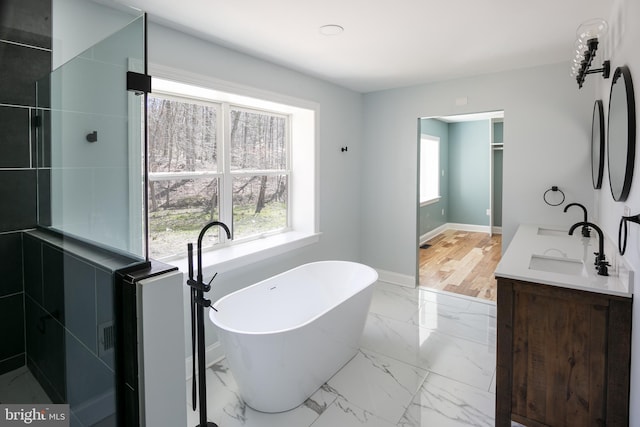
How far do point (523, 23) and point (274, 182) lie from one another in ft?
7.92

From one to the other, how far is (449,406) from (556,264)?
3.54 ft

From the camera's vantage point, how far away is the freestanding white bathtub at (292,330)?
6.39 ft

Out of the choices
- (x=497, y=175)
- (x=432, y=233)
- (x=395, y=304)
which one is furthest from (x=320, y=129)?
(x=497, y=175)

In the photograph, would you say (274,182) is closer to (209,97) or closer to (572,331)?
(209,97)

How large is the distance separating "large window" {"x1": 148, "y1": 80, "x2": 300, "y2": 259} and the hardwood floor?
2219 millimetres

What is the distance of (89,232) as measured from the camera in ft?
5.10

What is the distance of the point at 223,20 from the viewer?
2.24m

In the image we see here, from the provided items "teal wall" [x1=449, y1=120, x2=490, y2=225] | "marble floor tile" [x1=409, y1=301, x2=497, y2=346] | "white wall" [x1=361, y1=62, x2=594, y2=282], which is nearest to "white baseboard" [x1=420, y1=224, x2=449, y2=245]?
"teal wall" [x1=449, y1=120, x2=490, y2=225]

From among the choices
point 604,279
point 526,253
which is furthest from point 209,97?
point 604,279

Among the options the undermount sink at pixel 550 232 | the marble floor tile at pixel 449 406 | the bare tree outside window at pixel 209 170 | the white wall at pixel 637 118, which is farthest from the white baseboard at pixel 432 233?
the white wall at pixel 637 118

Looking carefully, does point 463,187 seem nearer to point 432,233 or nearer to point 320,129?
point 432,233

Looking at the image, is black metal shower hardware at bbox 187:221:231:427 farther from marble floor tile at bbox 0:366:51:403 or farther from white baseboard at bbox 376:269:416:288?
white baseboard at bbox 376:269:416:288

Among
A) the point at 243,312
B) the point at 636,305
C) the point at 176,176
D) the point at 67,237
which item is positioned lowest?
the point at 243,312

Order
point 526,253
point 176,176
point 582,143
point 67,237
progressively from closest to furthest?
point 67,237 → point 526,253 → point 176,176 → point 582,143
